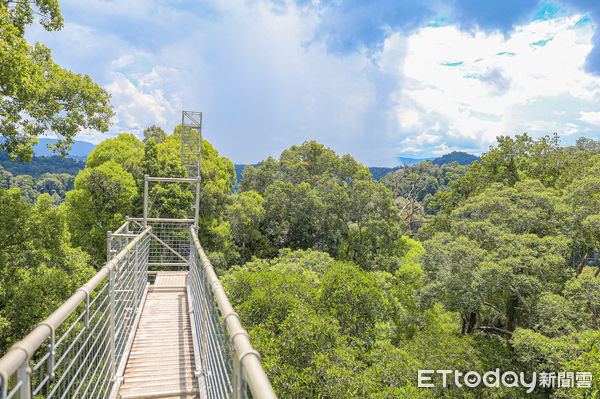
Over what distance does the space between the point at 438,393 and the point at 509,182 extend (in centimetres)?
1144

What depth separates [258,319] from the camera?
21.3ft

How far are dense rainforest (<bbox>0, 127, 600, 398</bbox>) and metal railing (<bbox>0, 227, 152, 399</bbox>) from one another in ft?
9.06

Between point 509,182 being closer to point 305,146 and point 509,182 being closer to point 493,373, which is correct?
point 493,373

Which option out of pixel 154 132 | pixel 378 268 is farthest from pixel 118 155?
pixel 378 268

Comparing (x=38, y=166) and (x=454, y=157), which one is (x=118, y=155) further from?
(x=454, y=157)

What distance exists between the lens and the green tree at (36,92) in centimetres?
461

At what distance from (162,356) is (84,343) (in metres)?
1.34

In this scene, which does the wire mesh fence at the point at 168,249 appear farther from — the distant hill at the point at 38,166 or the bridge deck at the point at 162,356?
the distant hill at the point at 38,166

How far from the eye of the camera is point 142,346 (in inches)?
116

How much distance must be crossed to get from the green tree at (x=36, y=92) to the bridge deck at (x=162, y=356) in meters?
3.60

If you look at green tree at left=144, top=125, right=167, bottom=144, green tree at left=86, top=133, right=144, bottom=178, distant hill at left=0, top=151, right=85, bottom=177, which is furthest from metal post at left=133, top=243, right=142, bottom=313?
distant hill at left=0, top=151, right=85, bottom=177

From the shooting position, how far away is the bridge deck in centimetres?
234

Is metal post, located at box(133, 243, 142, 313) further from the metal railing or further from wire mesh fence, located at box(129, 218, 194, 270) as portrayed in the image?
wire mesh fence, located at box(129, 218, 194, 270)

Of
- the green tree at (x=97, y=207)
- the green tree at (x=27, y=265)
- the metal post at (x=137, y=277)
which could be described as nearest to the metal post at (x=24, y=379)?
the metal post at (x=137, y=277)
